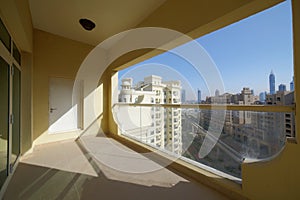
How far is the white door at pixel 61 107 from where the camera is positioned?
3779 millimetres

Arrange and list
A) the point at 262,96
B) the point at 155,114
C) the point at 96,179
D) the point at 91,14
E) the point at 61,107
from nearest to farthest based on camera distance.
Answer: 1. the point at 262,96
2. the point at 96,179
3. the point at 91,14
4. the point at 155,114
5. the point at 61,107

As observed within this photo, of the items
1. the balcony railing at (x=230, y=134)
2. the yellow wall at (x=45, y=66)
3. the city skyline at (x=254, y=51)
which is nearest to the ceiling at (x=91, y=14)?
the yellow wall at (x=45, y=66)

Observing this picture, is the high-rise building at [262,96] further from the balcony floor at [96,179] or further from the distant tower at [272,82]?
the balcony floor at [96,179]

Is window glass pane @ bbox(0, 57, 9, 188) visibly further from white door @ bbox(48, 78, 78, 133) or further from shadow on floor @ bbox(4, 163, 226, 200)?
white door @ bbox(48, 78, 78, 133)

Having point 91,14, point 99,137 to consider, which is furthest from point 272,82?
point 99,137

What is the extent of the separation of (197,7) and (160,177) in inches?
96.1

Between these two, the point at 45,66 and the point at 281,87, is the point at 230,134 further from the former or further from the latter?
the point at 45,66

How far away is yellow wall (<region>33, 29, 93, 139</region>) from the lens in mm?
3312

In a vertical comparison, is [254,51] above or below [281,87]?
above

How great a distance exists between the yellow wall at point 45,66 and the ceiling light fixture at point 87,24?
897 mm

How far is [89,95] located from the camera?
422 cm

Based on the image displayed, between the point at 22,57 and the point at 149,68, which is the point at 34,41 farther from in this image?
the point at 149,68

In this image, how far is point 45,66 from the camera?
136 inches

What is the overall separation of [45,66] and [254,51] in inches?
168
